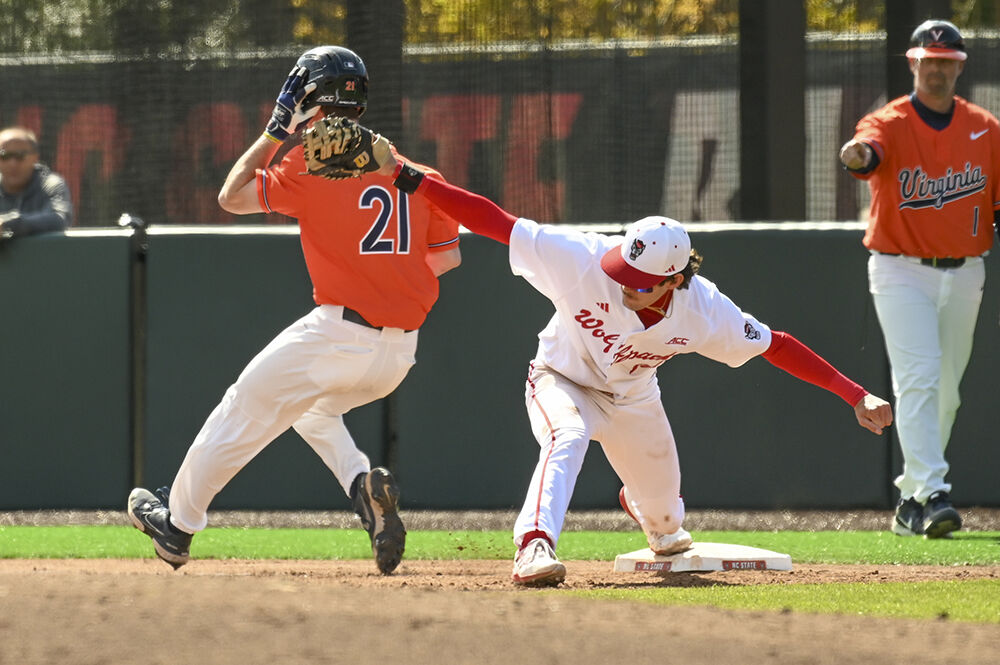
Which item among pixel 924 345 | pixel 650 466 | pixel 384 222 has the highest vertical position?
pixel 384 222

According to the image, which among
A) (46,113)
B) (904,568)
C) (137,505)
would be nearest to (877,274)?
(904,568)

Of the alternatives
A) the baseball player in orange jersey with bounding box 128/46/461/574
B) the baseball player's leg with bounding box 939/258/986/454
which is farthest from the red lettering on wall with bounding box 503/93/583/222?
the baseball player in orange jersey with bounding box 128/46/461/574

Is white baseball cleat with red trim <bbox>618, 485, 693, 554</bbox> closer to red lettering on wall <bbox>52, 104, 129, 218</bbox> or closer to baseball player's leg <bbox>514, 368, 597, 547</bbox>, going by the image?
baseball player's leg <bbox>514, 368, 597, 547</bbox>

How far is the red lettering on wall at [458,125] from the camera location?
853 cm

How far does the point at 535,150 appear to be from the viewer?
8.46m

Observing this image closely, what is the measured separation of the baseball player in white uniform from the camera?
5023mm

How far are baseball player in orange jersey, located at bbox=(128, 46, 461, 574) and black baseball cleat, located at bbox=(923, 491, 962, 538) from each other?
2.63 m

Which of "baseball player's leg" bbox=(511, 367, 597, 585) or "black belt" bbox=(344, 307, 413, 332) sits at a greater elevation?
"black belt" bbox=(344, 307, 413, 332)

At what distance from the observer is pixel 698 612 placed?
4445 mm

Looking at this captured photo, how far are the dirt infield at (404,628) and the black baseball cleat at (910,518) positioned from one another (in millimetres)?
2221

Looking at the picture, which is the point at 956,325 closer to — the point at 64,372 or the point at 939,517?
the point at 939,517

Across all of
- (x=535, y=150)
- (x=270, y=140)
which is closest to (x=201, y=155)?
(x=535, y=150)

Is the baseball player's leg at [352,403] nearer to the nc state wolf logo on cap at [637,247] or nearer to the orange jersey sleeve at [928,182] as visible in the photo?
the nc state wolf logo on cap at [637,247]

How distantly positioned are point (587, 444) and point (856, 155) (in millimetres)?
2511
